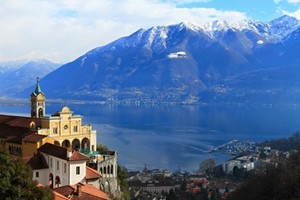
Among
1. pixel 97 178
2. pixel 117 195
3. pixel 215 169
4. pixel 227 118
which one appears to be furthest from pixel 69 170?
pixel 227 118

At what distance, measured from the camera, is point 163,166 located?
77125 millimetres

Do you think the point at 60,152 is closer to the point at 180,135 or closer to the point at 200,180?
the point at 200,180

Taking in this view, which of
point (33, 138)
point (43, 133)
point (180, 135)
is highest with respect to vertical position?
point (43, 133)

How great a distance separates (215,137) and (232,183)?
53078 millimetres

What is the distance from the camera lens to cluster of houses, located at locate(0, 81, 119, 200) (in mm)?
26641

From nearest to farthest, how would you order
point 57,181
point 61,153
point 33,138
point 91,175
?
point 57,181, point 61,153, point 91,175, point 33,138

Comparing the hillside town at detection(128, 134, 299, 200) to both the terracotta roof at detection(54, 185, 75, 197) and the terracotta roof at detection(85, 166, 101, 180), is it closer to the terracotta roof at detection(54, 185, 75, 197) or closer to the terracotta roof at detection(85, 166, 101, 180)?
the terracotta roof at detection(85, 166, 101, 180)

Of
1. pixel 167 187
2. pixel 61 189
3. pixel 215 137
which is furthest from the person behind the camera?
pixel 215 137

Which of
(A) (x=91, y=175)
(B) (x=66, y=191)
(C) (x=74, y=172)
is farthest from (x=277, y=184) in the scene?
(B) (x=66, y=191)

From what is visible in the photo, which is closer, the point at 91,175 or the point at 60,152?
the point at 91,175

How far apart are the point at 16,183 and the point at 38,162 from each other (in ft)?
45.6

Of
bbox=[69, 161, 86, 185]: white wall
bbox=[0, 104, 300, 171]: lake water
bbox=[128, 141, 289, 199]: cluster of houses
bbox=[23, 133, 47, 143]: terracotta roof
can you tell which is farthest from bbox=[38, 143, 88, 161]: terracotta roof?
bbox=[0, 104, 300, 171]: lake water

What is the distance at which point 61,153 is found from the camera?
27844 mm

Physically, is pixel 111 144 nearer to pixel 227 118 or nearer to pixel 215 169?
pixel 215 169
